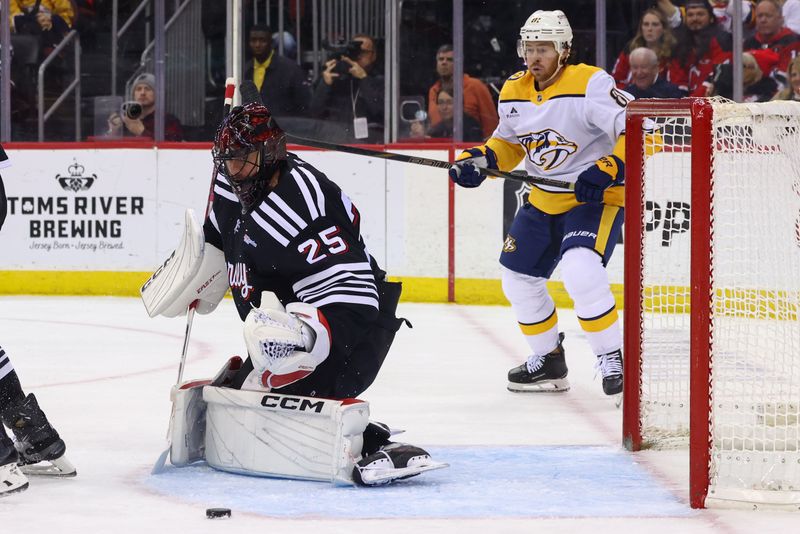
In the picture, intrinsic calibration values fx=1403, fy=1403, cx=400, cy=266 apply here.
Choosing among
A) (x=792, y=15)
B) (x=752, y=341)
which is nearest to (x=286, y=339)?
(x=752, y=341)

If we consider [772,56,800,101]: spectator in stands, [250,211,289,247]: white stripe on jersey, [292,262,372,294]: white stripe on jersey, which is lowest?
[292,262,372,294]: white stripe on jersey

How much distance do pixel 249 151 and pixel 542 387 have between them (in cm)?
175

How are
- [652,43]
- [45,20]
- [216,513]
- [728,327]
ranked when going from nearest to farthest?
[216,513]
[728,327]
[652,43]
[45,20]

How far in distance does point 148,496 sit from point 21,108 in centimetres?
454

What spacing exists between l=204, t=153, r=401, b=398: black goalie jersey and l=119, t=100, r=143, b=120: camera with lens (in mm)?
4067

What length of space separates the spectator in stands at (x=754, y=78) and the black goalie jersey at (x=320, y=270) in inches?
151

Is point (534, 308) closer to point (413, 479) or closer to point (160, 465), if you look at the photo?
point (413, 479)

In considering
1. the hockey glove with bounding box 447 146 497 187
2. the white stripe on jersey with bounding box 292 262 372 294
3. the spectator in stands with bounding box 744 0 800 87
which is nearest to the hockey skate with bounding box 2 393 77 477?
the white stripe on jersey with bounding box 292 262 372 294

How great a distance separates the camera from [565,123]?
13.2 feet

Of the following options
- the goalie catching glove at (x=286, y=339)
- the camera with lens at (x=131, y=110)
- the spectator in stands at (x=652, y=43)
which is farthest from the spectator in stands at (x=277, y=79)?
the goalie catching glove at (x=286, y=339)

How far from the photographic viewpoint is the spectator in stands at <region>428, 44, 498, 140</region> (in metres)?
6.58

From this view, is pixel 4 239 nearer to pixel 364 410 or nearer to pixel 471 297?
pixel 471 297

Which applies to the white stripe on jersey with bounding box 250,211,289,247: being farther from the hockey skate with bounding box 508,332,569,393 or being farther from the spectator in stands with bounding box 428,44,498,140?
the spectator in stands with bounding box 428,44,498,140

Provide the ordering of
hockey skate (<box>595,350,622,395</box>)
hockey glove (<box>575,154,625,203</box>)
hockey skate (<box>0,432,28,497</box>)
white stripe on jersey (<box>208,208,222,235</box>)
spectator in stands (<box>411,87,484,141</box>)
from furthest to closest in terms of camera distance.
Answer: spectator in stands (<box>411,87,484,141</box>) < hockey skate (<box>595,350,622,395</box>) < hockey glove (<box>575,154,625,203</box>) < white stripe on jersey (<box>208,208,222,235</box>) < hockey skate (<box>0,432,28,497</box>)
